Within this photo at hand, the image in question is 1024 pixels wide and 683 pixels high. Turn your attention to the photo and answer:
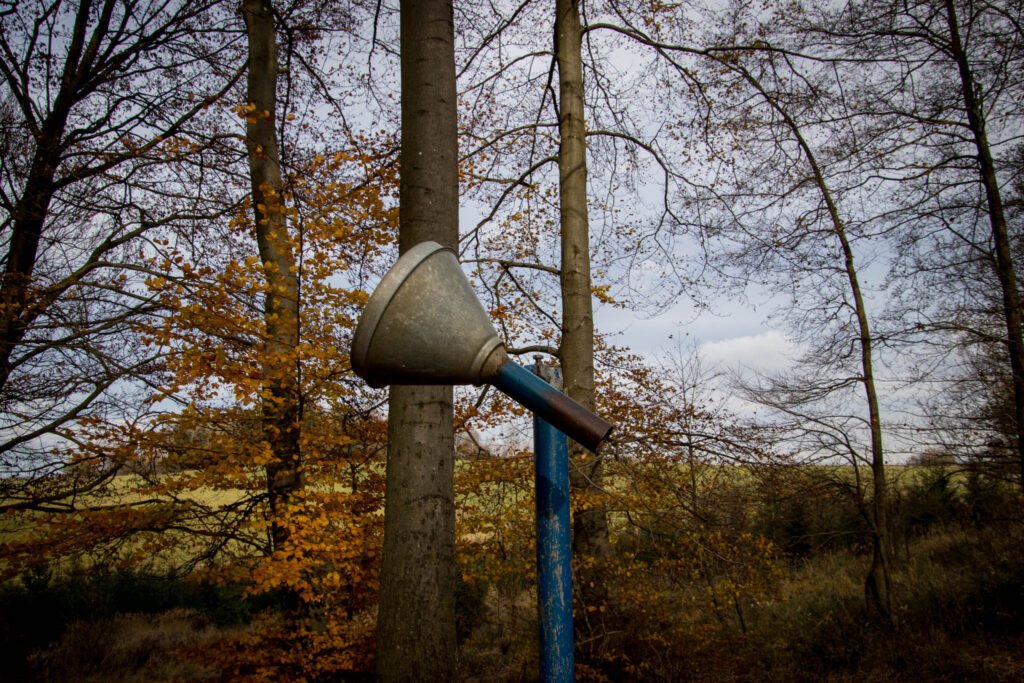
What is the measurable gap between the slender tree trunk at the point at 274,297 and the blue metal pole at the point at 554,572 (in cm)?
413

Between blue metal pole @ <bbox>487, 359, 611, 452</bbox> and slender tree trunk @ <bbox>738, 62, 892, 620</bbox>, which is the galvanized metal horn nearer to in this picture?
blue metal pole @ <bbox>487, 359, 611, 452</bbox>

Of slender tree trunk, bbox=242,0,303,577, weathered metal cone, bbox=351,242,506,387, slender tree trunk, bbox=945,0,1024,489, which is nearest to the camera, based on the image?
weathered metal cone, bbox=351,242,506,387

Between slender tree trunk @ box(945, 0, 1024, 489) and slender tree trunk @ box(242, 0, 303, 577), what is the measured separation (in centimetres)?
931

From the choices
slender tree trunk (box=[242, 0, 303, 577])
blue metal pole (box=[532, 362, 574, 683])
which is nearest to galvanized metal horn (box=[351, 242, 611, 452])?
blue metal pole (box=[532, 362, 574, 683])

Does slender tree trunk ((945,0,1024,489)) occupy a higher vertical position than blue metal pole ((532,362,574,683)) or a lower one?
higher

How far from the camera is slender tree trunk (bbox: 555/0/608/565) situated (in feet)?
19.9

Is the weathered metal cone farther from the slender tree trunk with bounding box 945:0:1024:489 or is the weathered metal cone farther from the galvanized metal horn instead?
the slender tree trunk with bounding box 945:0:1024:489

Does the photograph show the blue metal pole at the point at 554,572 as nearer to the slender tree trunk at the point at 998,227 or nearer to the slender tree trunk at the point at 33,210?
the slender tree trunk at the point at 33,210

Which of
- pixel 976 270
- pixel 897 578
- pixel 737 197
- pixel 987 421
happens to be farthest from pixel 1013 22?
pixel 897 578

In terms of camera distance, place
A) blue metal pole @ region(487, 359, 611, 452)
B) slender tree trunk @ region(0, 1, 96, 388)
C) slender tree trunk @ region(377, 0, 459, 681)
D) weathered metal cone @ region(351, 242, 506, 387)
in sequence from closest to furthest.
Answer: weathered metal cone @ region(351, 242, 506, 387)
blue metal pole @ region(487, 359, 611, 452)
slender tree trunk @ region(377, 0, 459, 681)
slender tree trunk @ region(0, 1, 96, 388)

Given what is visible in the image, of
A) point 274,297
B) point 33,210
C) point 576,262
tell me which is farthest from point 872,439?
point 33,210

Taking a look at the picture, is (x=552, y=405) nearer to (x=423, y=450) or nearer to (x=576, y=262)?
(x=423, y=450)

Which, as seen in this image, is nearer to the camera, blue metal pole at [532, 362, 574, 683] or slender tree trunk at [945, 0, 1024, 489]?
blue metal pole at [532, 362, 574, 683]

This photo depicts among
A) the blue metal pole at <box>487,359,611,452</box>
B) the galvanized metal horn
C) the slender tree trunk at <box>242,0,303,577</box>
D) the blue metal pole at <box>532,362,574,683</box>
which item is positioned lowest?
the blue metal pole at <box>532,362,574,683</box>
